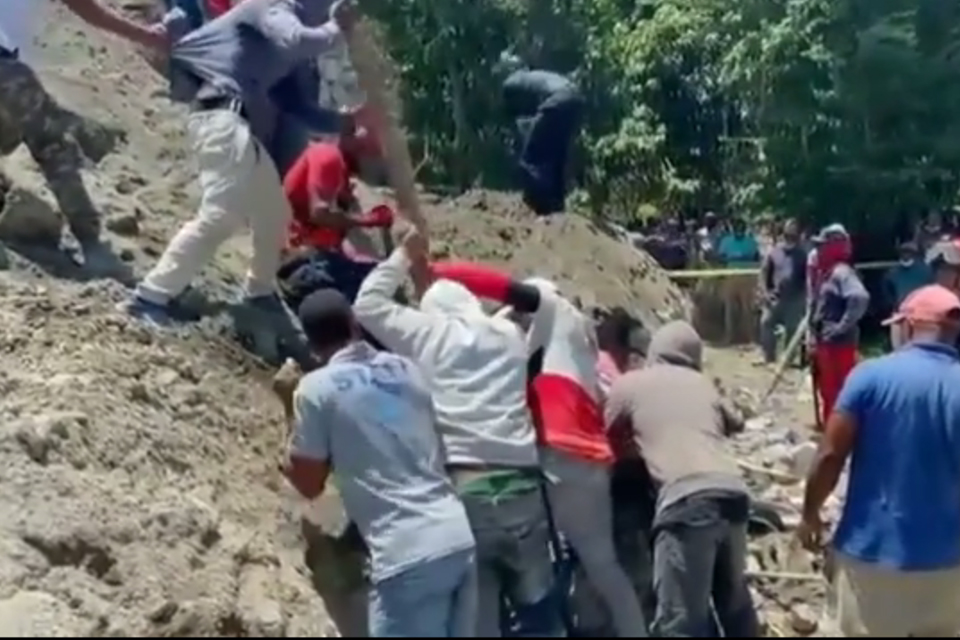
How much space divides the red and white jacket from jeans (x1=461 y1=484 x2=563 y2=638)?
0.35m

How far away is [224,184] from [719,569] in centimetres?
289

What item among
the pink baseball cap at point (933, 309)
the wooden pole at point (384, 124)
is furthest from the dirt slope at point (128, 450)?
the pink baseball cap at point (933, 309)

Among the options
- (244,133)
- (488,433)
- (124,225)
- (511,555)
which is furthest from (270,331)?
(511,555)

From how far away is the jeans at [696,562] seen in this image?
750 cm

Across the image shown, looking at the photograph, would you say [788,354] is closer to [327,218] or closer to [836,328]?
[836,328]

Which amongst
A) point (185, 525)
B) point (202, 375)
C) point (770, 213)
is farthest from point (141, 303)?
point (770, 213)

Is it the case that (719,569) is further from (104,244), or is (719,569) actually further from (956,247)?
(956,247)

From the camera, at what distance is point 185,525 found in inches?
309

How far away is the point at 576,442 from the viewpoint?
7.76m

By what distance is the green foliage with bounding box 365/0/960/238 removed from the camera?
24.6 metres

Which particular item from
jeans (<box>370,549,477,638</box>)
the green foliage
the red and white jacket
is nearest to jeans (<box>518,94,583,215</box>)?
the red and white jacket

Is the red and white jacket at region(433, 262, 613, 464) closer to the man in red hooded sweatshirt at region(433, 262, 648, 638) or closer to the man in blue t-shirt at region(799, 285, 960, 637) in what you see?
the man in red hooded sweatshirt at region(433, 262, 648, 638)

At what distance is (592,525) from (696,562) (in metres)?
0.47

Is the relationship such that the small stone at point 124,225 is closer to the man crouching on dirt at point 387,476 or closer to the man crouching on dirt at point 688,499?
the man crouching on dirt at point 688,499
